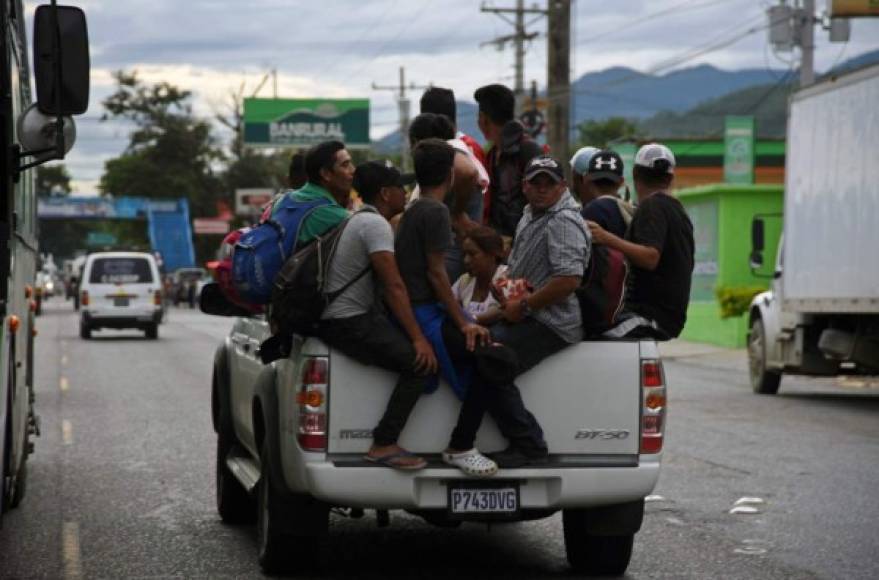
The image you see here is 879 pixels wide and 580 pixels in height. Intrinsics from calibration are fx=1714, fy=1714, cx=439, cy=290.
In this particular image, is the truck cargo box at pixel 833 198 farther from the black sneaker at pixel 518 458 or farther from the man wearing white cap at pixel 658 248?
the black sneaker at pixel 518 458

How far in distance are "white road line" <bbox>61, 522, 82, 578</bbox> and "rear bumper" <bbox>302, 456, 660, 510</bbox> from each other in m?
1.67

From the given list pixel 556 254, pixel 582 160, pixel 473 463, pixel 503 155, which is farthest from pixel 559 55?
pixel 473 463

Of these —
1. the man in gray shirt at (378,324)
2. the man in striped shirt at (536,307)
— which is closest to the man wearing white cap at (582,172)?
the man in striped shirt at (536,307)

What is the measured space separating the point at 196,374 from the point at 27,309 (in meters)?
14.1

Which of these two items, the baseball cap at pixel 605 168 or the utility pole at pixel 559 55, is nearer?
the baseball cap at pixel 605 168

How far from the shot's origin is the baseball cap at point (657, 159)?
28.3ft

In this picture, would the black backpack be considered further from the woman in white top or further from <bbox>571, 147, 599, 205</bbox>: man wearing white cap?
<bbox>571, 147, 599, 205</bbox>: man wearing white cap

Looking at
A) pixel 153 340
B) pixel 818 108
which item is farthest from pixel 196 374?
pixel 153 340

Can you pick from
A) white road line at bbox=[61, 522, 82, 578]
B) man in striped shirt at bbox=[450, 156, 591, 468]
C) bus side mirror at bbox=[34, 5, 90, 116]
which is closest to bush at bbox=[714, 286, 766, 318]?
white road line at bbox=[61, 522, 82, 578]

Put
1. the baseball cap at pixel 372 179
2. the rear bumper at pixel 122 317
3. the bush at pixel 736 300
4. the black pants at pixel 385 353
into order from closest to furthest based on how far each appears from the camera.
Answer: the black pants at pixel 385 353 < the baseball cap at pixel 372 179 < the bush at pixel 736 300 < the rear bumper at pixel 122 317

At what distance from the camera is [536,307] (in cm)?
780

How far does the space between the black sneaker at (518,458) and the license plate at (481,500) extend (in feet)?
0.36

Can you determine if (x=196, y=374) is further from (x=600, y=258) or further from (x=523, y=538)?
(x=600, y=258)

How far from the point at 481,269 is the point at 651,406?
1.02m
